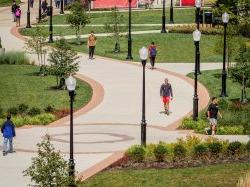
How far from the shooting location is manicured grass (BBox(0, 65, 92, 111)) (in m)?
37.4

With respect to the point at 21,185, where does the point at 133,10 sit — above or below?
above

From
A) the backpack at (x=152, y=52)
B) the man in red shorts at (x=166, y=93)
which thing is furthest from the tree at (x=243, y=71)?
the backpack at (x=152, y=52)

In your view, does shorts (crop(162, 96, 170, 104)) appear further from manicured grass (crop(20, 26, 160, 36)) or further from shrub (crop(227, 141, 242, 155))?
manicured grass (crop(20, 26, 160, 36))

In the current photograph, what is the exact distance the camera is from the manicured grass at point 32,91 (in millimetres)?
37438

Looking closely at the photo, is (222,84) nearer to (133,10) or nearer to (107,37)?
(107,37)

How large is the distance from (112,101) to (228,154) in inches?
424

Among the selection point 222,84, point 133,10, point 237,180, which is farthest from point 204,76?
point 133,10

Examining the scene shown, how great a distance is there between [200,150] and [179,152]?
66 cm

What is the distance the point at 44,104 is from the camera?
1464 inches

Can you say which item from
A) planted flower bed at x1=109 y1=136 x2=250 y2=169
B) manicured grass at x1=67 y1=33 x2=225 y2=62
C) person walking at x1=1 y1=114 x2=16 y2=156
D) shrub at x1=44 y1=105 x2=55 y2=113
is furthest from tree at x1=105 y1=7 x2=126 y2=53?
planted flower bed at x1=109 y1=136 x2=250 y2=169

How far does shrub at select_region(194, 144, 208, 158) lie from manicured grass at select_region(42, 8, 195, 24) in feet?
114

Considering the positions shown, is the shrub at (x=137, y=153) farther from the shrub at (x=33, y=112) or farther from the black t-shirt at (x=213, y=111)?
the shrub at (x=33, y=112)

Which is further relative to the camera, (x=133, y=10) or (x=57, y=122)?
(x=133, y=10)

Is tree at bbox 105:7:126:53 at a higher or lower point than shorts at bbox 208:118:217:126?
higher
